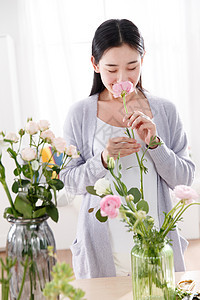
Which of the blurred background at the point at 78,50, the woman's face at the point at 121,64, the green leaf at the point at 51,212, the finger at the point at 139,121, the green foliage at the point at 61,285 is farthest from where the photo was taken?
the blurred background at the point at 78,50

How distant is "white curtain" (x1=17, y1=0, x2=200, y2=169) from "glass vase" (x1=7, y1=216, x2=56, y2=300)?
3.19 m

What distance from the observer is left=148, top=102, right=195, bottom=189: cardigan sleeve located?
4.41 ft

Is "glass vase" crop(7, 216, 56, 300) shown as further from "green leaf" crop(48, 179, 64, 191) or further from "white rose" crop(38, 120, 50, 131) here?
"white rose" crop(38, 120, 50, 131)

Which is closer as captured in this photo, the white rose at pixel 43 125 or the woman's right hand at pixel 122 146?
the white rose at pixel 43 125

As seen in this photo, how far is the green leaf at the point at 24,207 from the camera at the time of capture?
868 mm

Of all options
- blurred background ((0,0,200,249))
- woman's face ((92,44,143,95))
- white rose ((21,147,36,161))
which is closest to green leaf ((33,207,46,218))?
white rose ((21,147,36,161))

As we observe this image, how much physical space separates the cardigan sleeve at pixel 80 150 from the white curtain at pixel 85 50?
2.56 m

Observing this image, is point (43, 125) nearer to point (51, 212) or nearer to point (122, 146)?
point (51, 212)

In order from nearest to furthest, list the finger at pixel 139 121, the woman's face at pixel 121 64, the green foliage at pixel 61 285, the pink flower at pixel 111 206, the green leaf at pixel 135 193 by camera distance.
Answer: the green foliage at pixel 61 285 → the pink flower at pixel 111 206 → the green leaf at pixel 135 193 → the finger at pixel 139 121 → the woman's face at pixel 121 64

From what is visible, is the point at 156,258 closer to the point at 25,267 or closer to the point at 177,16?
the point at 25,267

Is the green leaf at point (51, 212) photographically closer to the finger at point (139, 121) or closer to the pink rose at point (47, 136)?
the pink rose at point (47, 136)

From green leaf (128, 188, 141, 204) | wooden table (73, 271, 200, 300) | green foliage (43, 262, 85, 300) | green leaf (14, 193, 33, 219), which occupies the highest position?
green leaf (14, 193, 33, 219)

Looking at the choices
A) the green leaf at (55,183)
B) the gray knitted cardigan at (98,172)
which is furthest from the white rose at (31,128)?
the gray knitted cardigan at (98,172)

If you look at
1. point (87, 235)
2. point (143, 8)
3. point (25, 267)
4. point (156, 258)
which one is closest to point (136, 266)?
point (156, 258)
